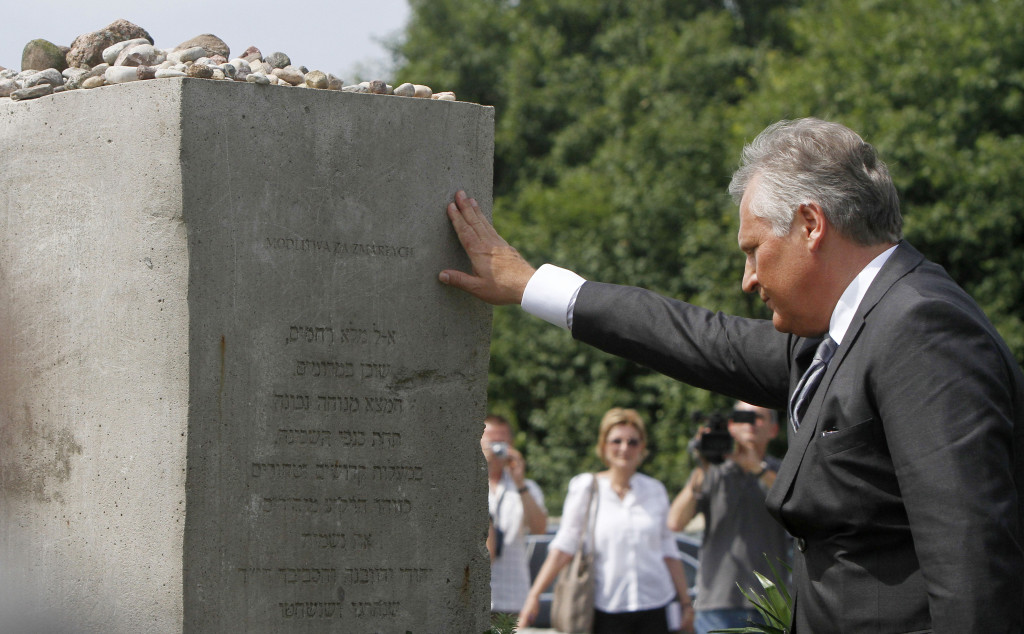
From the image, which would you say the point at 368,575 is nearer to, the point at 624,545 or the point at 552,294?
the point at 552,294

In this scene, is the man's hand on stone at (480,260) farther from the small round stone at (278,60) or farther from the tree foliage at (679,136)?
the tree foliage at (679,136)

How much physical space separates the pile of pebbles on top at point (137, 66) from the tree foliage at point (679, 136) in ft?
21.7

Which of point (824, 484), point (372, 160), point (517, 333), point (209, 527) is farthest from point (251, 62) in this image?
point (517, 333)

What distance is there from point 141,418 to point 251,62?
1005 mm

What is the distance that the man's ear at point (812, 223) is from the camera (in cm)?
265

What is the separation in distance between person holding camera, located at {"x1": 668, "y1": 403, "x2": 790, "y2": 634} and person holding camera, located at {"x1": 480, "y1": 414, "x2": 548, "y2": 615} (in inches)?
32.9

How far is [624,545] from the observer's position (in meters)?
6.33

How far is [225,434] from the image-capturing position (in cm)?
301

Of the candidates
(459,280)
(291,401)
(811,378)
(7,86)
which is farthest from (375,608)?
(7,86)

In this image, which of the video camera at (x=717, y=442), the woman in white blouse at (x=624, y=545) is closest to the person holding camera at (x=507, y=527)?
the woman in white blouse at (x=624, y=545)

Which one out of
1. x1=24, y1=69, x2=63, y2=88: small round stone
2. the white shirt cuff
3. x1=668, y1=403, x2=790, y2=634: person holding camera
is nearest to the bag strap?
x1=668, y1=403, x2=790, y2=634: person holding camera

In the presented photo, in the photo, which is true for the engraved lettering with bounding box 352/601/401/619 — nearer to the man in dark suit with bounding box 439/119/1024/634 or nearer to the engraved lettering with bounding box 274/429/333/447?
the engraved lettering with bounding box 274/429/333/447

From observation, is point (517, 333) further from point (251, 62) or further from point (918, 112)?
point (251, 62)

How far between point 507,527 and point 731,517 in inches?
49.5
